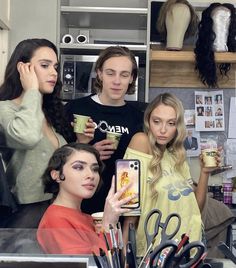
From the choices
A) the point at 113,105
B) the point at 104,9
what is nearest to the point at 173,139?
the point at 113,105

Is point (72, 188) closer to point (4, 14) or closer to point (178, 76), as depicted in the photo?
point (4, 14)

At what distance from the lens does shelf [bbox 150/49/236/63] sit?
2887 millimetres

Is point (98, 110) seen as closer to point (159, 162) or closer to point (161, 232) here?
point (159, 162)

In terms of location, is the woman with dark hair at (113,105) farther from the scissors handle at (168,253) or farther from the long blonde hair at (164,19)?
the long blonde hair at (164,19)

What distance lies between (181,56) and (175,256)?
2202mm

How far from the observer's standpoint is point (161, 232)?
1.00m

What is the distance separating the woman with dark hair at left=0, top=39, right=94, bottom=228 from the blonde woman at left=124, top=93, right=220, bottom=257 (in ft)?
0.87

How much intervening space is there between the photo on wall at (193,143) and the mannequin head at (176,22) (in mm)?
557

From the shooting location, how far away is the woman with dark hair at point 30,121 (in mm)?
1436

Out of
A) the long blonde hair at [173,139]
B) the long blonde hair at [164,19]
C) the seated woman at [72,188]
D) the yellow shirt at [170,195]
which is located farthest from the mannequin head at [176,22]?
the seated woman at [72,188]

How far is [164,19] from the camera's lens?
9.39 ft

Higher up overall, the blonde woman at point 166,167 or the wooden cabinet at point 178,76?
the wooden cabinet at point 178,76

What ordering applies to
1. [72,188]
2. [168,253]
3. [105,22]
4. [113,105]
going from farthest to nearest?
[105,22], [113,105], [72,188], [168,253]

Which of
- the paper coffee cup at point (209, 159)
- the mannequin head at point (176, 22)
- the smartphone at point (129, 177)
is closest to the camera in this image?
the smartphone at point (129, 177)
